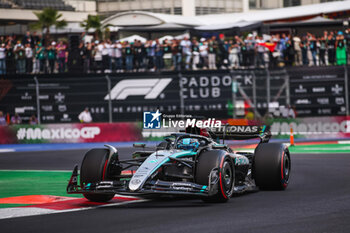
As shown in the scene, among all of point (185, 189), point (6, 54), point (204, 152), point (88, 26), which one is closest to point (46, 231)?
point (185, 189)

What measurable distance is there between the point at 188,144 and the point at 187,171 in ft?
2.36

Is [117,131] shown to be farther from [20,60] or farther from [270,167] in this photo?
[270,167]

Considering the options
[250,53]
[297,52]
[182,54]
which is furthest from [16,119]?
[297,52]

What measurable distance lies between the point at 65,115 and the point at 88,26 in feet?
59.1

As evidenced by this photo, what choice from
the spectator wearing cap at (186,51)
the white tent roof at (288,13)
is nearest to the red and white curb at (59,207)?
the spectator wearing cap at (186,51)

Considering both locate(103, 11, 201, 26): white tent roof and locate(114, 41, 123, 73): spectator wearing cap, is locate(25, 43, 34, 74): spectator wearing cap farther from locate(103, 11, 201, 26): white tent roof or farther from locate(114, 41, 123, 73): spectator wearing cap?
locate(103, 11, 201, 26): white tent roof

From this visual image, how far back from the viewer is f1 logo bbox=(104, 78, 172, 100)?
2961cm

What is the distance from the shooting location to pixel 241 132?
13461 mm

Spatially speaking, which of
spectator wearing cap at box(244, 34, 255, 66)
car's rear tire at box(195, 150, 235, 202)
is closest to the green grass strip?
car's rear tire at box(195, 150, 235, 202)

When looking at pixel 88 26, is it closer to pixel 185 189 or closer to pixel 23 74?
pixel 23 74

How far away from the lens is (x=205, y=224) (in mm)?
8578

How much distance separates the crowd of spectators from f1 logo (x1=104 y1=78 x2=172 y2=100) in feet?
3.99

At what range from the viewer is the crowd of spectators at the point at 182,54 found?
30.4 m

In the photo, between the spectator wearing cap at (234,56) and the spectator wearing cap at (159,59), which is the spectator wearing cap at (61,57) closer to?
the spectator wearing cap at (159,59)
